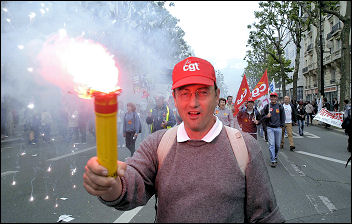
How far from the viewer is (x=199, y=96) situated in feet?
5.59

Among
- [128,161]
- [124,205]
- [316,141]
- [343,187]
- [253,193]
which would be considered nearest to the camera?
[124,205]

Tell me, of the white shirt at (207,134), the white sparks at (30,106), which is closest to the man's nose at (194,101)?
the white shirt at (207,134)

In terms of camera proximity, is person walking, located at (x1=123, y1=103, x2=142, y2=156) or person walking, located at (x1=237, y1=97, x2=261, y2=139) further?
person walking, located at (x1=237, y1=97, x2=261, y2=139)

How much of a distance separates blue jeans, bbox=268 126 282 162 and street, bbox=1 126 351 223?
329mm

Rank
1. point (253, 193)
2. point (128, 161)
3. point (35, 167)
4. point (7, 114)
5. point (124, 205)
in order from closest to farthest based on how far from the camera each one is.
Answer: point (124, 205)
point (253, 193)
point (128, 161)
point (7, 114)
point (35, 167)

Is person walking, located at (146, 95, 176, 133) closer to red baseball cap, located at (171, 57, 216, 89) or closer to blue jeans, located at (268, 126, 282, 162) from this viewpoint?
blue jeans, located at (268, 126, 282, 162)

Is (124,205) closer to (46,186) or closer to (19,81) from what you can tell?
(19,81)

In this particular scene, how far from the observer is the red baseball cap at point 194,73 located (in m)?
1.67

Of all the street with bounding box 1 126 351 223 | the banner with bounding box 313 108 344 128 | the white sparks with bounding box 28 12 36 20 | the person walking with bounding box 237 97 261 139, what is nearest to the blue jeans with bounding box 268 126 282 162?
the street with bounding box 1 126 351 223

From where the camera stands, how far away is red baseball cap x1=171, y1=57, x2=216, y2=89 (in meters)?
1.67

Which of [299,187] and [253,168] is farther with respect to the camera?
[299,187]

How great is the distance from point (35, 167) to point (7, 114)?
5.03 m

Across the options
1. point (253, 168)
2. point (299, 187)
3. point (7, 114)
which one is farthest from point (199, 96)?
point (299, 187)

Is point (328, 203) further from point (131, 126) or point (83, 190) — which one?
point (131, 126)
